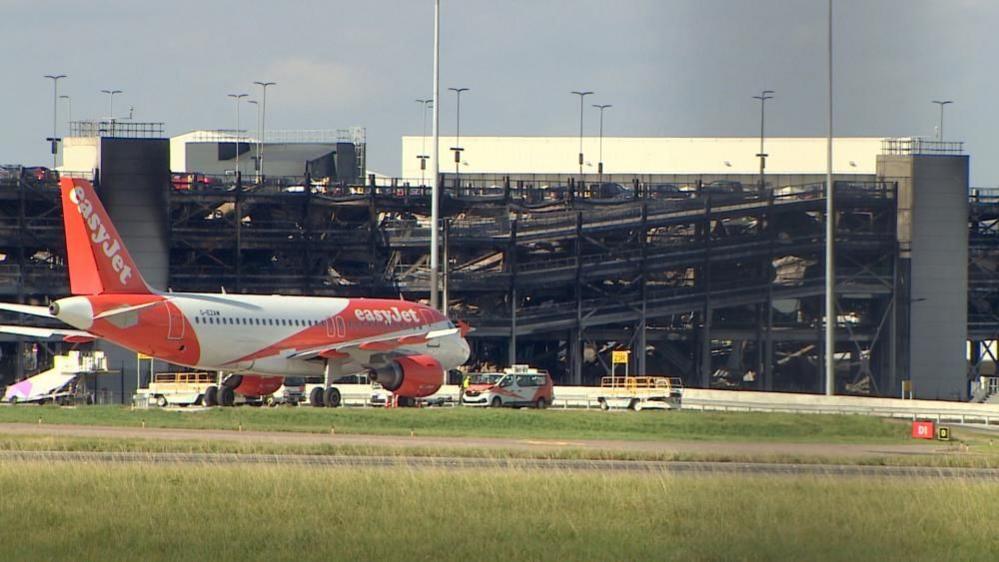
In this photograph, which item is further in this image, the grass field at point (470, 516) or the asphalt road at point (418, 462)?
the asphalt road at point (418, 462)

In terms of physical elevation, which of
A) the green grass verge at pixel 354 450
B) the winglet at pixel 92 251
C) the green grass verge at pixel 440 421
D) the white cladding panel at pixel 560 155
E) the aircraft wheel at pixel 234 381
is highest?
the white cladding panel at pixel 560 155

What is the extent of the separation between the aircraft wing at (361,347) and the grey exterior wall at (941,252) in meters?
31.0

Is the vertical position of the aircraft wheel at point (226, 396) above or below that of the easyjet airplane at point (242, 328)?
below

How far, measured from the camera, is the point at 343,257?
99312 mm

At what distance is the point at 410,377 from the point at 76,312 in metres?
14.5

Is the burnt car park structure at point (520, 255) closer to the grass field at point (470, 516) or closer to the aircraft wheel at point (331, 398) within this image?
the aircraft wheel at point (331, 398)

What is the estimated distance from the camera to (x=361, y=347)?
6450cm

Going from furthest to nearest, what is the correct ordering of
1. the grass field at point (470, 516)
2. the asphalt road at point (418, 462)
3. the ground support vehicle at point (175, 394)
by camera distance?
1. the ground support vehicle at point (175, 394)
2. the asphalt road at point (418, 462)
3. the grass field at point (470, 516)

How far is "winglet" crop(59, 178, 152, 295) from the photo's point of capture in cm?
5731

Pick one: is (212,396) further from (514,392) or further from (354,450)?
(354,450)

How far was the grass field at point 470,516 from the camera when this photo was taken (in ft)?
43.8

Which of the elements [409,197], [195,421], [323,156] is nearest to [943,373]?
[409,197]

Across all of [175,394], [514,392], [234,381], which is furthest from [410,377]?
[175,394]

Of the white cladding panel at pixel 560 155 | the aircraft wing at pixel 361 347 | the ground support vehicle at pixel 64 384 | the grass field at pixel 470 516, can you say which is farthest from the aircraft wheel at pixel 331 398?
the white cladding panel at pixel 560 155
